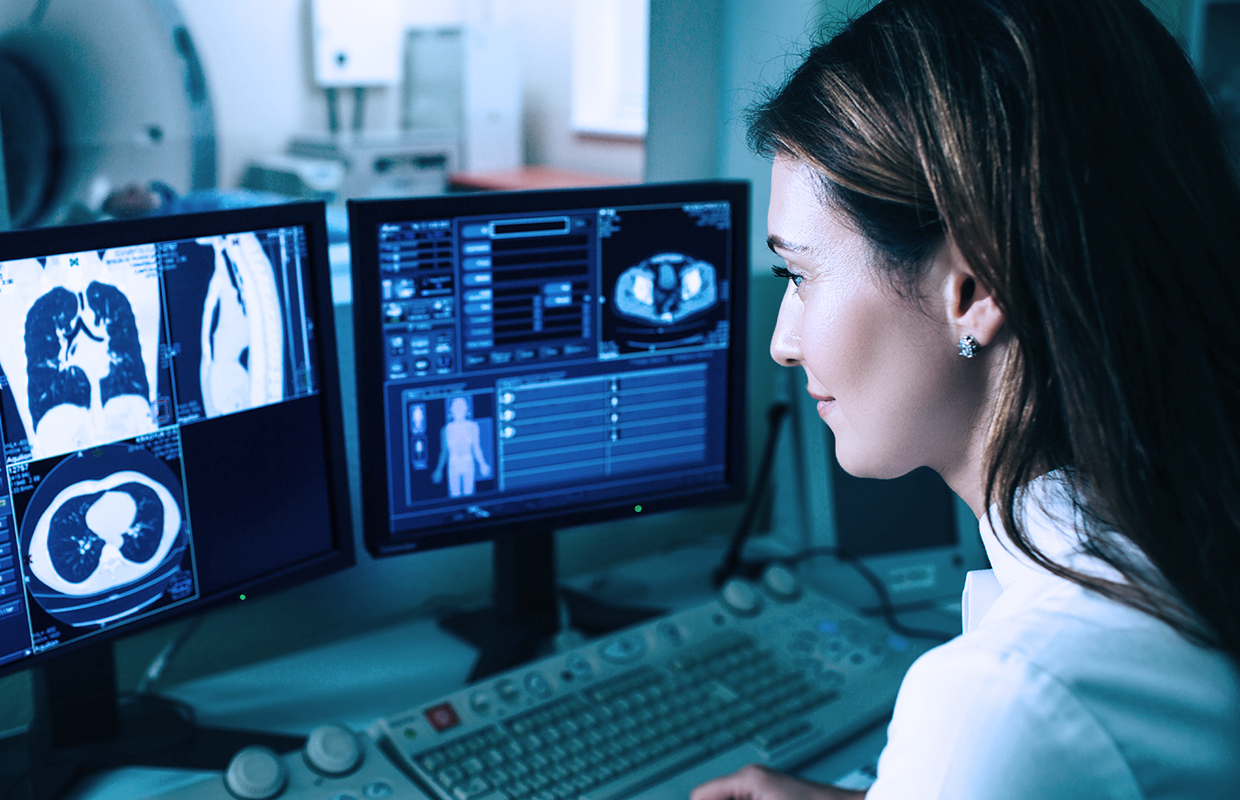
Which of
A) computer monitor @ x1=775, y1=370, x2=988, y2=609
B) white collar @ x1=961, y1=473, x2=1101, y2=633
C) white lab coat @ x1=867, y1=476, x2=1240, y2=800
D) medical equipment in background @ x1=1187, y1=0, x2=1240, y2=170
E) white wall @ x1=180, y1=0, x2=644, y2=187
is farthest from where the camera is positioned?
white wall @ x1=180, y1=0, x2=644, y2=187

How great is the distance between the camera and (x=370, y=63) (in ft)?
14.3

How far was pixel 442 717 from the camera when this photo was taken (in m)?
0.96

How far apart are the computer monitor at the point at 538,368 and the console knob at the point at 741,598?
0.12 m

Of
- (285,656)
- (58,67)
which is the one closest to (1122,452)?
(285,656)

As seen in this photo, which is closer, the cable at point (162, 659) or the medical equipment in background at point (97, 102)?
the cable at point (162, 659)

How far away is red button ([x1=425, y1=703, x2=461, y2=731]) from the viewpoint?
3.12 feet

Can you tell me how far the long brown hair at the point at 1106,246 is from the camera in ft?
1.96

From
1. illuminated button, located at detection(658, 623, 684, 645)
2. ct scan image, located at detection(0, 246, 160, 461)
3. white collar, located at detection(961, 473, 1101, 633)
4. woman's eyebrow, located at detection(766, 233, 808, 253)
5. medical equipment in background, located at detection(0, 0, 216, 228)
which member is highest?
medical equipment in background, located at detection(0, 0, 216, 228)

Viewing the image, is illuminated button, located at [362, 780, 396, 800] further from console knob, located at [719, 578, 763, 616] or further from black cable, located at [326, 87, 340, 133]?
black cable, located at [326, 87, 340, 133]

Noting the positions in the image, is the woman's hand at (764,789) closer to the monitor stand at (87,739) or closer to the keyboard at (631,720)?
the keyboard at (631,720)

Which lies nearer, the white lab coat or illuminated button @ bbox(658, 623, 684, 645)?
the white lab coat

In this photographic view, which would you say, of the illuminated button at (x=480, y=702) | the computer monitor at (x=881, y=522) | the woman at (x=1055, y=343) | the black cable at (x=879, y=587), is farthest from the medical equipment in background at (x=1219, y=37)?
the illuminated button at (x=480, y=702)

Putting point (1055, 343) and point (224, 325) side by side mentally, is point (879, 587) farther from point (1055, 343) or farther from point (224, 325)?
point (224, 325)

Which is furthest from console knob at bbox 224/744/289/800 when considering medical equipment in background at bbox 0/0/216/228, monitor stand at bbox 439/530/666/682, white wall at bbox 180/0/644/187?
white wall at bbox 180/0/644/187
